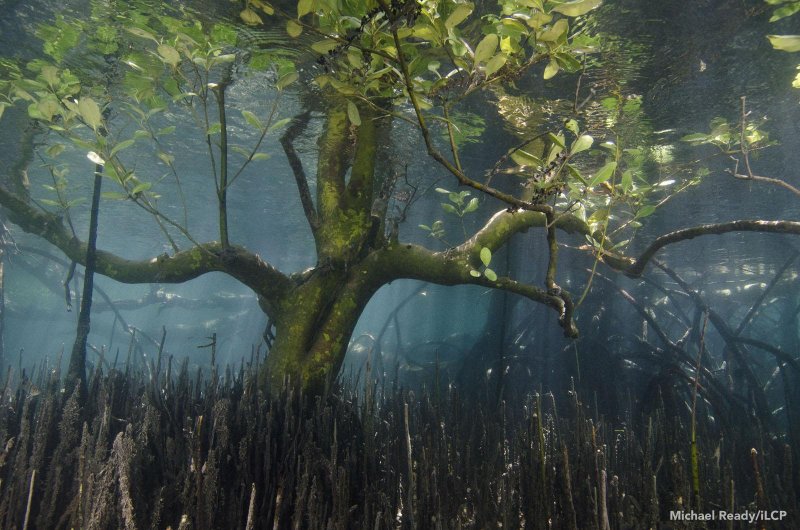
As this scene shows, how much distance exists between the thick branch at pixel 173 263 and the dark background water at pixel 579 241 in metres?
0.97

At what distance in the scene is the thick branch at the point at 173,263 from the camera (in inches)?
205

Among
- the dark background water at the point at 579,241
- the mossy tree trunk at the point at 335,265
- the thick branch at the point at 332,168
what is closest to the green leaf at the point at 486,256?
the mossy tree trunk at the point at 335,265

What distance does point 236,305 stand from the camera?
28656 mm

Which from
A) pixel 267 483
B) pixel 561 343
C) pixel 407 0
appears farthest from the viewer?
pixel 561 343

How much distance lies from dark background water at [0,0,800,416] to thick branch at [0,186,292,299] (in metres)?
0.97

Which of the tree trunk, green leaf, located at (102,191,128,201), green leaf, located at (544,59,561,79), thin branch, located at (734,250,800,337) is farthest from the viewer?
thin branch, located at (734,250,800,337)

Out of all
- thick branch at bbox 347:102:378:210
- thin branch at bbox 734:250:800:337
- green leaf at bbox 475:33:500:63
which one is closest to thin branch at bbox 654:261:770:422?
thin branch at bbox 734:250:800:337

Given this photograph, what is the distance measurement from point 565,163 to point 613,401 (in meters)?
10.1

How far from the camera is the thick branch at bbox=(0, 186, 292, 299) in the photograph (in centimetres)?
521

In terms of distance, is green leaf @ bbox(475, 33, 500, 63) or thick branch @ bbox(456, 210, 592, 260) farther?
thick branch @ bbox(456, 210, 592, 260)

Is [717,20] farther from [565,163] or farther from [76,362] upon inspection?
[76,362]

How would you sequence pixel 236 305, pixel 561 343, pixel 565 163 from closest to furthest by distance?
pixel 565 163, pixel 561 343, pixel 236 305

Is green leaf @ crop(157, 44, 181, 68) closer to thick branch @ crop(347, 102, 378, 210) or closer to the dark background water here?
thick branch @ crop(347, 102, 378, 210)

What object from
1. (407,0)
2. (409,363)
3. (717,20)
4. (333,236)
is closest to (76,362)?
(333,236)
